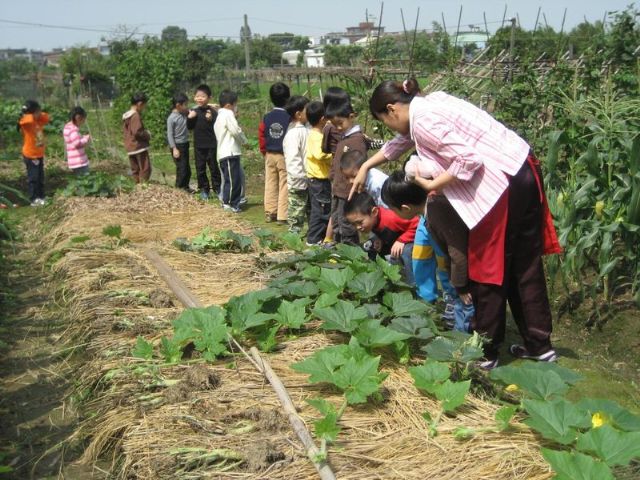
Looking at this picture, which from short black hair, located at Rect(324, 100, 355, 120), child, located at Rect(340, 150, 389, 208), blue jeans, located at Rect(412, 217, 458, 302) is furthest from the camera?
short black hair, located at Rect(324, 100, 355, 120)

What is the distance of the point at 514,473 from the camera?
256 centimetres

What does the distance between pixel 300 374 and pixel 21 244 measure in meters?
5.87

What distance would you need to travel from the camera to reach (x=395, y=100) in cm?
388

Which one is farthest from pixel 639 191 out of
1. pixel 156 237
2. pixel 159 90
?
pixel 159 90

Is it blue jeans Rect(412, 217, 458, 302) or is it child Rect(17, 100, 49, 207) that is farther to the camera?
child Rect(17, 100, 49, 207)

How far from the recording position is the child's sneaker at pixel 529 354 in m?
4.01

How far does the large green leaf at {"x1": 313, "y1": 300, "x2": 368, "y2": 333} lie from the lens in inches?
144

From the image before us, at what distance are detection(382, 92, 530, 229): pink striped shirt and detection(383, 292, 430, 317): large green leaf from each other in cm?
57

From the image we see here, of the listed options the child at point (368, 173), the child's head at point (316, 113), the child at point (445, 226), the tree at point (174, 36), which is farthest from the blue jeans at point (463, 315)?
the tree at point (174, 36)

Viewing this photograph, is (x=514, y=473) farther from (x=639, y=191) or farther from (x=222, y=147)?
(x=222, y=147)

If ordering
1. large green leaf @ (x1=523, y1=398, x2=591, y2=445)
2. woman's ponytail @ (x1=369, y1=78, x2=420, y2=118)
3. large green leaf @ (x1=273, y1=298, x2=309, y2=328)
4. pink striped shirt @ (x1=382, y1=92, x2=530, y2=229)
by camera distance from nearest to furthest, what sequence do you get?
large green leaf @ (x1=523, y1=398, x2=591, y2=445), pink striped shirt @ (x1=382, y1=92, x2=530, y2=229), woman's ponytail @ (x1=369, y1=78, x2=420, y2=118), large green leaf @ (x1=273, y1=298, x2=309, y2=328)

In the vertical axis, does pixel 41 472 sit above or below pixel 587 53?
below

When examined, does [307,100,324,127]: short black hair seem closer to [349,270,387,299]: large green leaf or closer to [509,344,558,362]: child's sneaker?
[349,270,387,299]: large green leaf

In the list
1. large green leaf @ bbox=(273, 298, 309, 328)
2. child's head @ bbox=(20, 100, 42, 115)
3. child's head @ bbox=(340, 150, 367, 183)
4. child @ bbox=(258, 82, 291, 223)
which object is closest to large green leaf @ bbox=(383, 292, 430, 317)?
large green leaf @ bbox=(273, 298, 309, 328)
